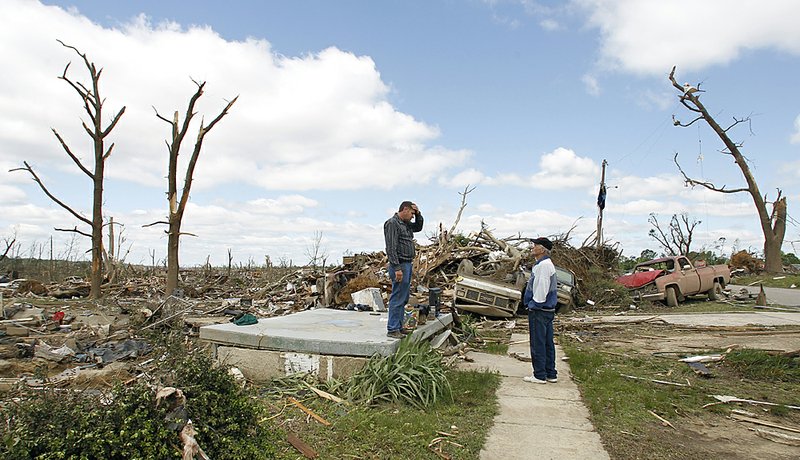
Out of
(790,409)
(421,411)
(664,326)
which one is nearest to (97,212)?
(421,411)

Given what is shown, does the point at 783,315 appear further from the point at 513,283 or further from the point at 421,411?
Result: the point at 421,411

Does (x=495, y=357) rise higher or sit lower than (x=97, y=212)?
lower

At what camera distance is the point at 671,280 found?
714 inches

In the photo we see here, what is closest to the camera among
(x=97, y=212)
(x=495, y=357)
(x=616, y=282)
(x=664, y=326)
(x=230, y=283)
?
(x=495, y=357)

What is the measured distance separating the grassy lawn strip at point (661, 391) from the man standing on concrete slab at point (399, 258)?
241 centimetres

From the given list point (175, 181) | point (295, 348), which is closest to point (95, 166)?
point (175, 181)

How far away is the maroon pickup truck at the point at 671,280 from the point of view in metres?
18.0

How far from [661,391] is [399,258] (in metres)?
3.55

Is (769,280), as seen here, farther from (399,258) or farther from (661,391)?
(399,258)

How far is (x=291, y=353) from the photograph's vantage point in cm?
648

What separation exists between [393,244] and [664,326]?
892 cm

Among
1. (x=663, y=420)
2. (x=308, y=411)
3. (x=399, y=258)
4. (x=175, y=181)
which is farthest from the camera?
(x=175, y=181)

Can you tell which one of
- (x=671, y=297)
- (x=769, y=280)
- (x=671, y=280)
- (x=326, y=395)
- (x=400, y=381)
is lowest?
(x=326, y=395)

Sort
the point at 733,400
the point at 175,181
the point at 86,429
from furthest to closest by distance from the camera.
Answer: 1. the point at 175,181
2. the point at 733,400
3. the point at 86,429
